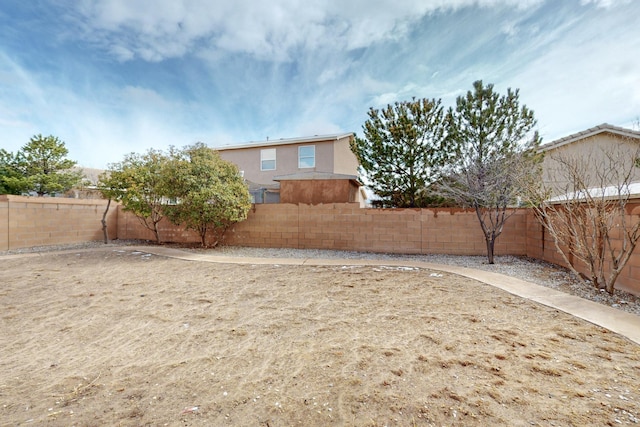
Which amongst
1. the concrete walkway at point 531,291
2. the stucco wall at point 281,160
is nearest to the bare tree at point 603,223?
the concrete walkway at point 531,291

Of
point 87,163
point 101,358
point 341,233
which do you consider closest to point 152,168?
point 341,233

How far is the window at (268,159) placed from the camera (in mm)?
18062

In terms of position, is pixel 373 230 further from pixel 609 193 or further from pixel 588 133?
pixel 588 133

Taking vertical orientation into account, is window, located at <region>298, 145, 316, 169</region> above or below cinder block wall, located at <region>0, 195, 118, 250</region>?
above

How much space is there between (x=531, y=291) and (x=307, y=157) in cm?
1392

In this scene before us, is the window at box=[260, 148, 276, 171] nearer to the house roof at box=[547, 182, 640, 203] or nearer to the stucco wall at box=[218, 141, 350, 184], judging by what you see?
the stucco wall at box=[218, 141, 350, 184]

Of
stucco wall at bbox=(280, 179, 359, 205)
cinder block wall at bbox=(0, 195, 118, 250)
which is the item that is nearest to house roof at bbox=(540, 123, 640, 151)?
stucco wall at bbox=(280, 179, 359, 205)

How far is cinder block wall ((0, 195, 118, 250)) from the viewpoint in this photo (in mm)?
10562

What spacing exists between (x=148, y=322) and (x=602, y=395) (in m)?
5.12

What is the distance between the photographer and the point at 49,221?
461 inches

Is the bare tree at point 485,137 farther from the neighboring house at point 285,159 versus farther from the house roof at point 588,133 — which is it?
the neighboring house at point 285,159

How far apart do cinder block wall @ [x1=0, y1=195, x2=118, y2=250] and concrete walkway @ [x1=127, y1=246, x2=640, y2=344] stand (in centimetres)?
603

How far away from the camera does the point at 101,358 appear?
3070mm

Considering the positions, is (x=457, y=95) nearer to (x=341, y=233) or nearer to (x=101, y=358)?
(x=341, y=233)
